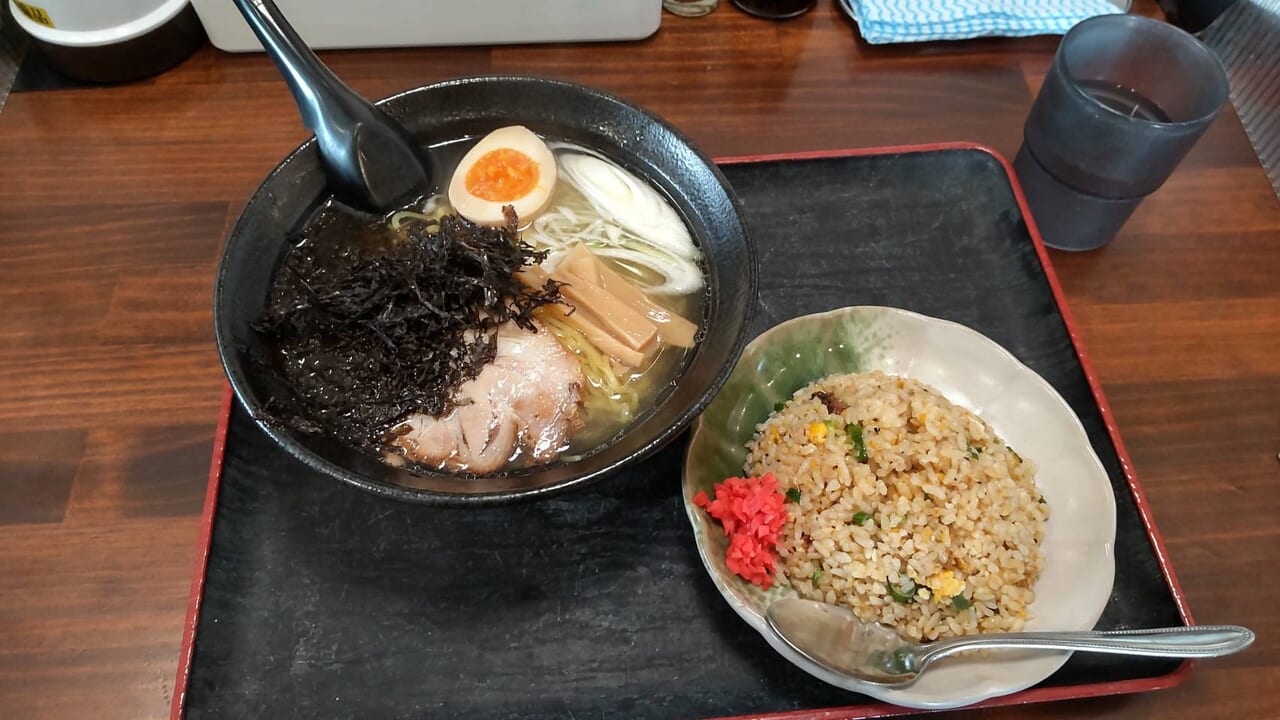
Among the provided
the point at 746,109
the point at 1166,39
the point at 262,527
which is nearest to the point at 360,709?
the point at 262,527

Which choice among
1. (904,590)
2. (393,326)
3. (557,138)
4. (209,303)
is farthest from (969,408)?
(209,303)

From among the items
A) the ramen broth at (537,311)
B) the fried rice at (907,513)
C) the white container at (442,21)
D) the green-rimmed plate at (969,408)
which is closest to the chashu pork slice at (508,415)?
the ramen broth at (537,311)

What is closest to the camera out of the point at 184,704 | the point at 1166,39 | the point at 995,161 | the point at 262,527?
the point at 184,704

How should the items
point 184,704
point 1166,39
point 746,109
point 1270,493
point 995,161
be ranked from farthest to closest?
point 746,109, point 995,161, point 1166,39, point 1270,493, point 184,704

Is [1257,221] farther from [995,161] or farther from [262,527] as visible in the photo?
[262,527]

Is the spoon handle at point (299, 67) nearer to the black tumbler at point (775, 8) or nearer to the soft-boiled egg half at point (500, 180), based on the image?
the soft-boiled egg half at point (500, 180)

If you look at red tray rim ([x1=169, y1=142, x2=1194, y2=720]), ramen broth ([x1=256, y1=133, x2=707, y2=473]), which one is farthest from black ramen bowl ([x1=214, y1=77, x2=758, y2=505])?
red tray rim ([x1=169, y1=142, x2=1194, y2=720])
